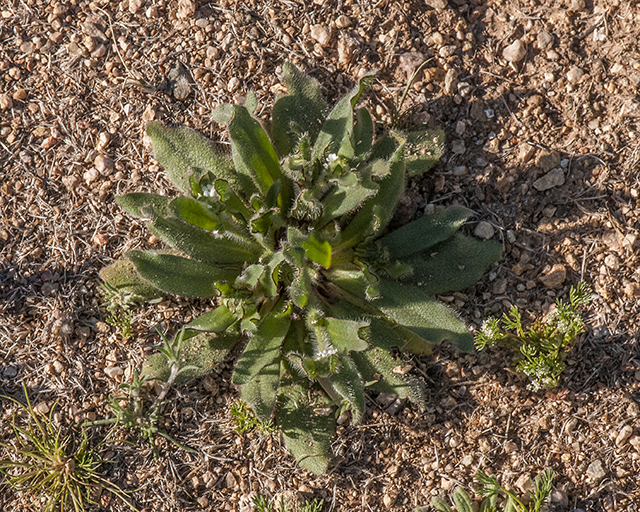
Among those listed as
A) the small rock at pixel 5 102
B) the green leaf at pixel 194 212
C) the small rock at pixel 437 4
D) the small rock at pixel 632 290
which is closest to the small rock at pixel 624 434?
the small rock at pixel 632 290

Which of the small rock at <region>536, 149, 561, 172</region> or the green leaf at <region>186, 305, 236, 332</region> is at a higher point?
the small rock at <region>536, 149, 561, 172</region>

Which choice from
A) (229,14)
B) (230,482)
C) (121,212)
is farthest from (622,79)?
(230,482)

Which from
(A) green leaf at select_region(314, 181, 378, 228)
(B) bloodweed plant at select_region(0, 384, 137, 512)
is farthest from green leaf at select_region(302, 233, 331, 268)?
(B) bloodweed plant at select_region(0, 384, 137, 512)

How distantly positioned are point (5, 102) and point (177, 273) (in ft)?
6.25

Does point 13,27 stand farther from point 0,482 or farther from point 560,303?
point 560,303

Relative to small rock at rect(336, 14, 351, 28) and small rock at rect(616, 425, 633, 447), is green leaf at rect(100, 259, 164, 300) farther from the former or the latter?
small rock at rect(616, 425, 633, 447)

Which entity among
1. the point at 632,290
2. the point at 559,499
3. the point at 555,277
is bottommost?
the point at 559,499

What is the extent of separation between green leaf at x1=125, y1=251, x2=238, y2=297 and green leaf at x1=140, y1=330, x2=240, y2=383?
0.30 meters

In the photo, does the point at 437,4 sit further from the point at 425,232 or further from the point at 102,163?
the point at 102,163

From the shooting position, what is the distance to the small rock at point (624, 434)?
12.2 ft

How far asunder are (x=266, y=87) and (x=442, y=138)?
4.08 feet

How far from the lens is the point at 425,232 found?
3.55m

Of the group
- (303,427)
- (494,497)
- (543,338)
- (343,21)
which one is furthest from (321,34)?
(494,497)

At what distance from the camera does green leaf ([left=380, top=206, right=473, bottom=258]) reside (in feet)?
11.6
